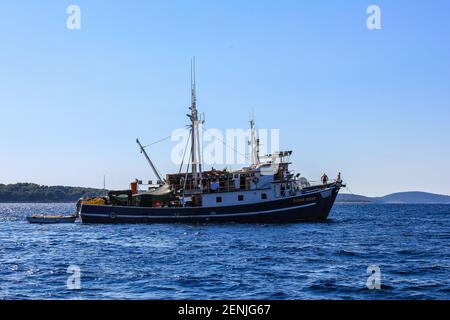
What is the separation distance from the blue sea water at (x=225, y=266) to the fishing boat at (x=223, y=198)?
1162 centimetres

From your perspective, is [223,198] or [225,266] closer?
[225,266]

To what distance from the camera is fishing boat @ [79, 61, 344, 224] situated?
66.8 metres

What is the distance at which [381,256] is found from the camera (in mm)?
37375

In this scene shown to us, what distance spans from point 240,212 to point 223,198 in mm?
2818

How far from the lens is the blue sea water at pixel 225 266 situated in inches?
928

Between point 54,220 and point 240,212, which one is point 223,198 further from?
point 54,220

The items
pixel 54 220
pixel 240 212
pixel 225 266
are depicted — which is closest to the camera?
pixel 225 266

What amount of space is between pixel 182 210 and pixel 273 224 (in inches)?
468

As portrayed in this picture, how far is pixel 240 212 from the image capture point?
66938 mm

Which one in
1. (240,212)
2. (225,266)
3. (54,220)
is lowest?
(225,266)

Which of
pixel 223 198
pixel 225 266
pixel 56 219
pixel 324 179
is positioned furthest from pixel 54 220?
pixel 225 266

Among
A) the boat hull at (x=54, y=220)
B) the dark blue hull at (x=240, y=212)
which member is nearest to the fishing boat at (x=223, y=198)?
the dark blue hull at (x=240, y=212)
